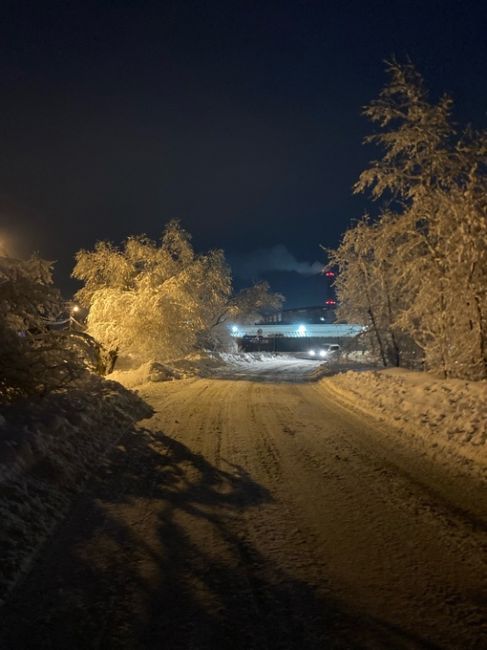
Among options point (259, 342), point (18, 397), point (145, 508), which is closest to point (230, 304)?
point (259, 342)

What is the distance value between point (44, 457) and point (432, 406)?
8.27m

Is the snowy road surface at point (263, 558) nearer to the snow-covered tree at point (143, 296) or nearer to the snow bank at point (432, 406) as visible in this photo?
the snow bank at point (432, 406)

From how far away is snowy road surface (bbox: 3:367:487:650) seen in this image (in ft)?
10.7

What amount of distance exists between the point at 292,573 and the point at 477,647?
56.2 inches

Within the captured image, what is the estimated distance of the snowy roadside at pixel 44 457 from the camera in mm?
4539

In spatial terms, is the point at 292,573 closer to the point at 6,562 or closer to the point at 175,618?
the point at 175,618

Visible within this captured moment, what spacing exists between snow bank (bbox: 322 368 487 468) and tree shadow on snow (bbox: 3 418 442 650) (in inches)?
167

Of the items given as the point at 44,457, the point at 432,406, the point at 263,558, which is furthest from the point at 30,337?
the point at 432,406

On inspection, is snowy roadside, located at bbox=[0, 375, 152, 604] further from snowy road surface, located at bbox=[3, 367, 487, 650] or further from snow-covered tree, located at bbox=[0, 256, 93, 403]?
snow-covered tree, located at bbox=[0, 256, 93, 403]

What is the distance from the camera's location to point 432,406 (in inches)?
438

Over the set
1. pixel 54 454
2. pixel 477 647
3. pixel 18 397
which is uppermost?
pixel 18 397

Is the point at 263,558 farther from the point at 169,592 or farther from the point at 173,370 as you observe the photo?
the point at 173,370

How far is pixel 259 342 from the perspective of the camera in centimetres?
7000

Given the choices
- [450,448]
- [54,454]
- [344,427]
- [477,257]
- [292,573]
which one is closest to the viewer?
[292,573]
